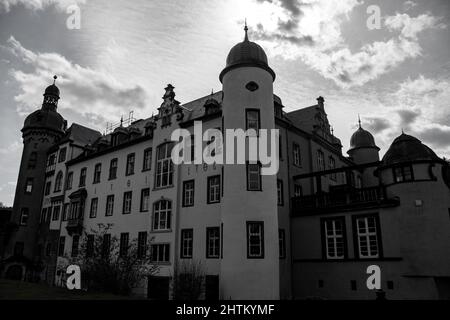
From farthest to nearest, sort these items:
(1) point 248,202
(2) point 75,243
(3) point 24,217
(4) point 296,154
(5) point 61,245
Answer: (3) point 24,217, (5) point 61,245, (2) point 75,243, (4) point 296,154, (1) point 248,202

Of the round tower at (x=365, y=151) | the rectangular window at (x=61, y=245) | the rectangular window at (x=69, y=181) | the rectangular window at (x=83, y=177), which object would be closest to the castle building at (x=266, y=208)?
the rectangular window at (x=61, y=245)

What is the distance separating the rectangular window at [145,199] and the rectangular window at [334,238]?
47.2ft

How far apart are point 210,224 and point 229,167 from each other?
4.54 meters

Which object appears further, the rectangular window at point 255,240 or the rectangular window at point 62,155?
the rectangular window at point 62,155

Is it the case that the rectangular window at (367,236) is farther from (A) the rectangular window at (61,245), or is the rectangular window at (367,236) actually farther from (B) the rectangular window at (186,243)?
(A) the rectangular window at (61,245)

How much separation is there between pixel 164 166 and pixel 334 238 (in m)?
14.0

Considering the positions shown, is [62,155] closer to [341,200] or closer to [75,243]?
[75,243]

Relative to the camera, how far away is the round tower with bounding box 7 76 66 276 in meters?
41.8

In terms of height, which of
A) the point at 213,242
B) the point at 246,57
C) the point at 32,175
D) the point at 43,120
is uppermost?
the point at 43,120

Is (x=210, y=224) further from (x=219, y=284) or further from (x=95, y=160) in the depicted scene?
(x=95, y=160)

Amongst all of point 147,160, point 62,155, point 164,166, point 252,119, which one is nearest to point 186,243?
point 164,166

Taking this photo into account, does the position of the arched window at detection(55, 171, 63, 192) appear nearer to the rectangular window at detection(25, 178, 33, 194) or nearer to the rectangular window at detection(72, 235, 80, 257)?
the rectangular window at detection(25, 178, 33, 194)

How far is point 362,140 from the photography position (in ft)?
138

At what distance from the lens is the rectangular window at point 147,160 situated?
31.1 m
